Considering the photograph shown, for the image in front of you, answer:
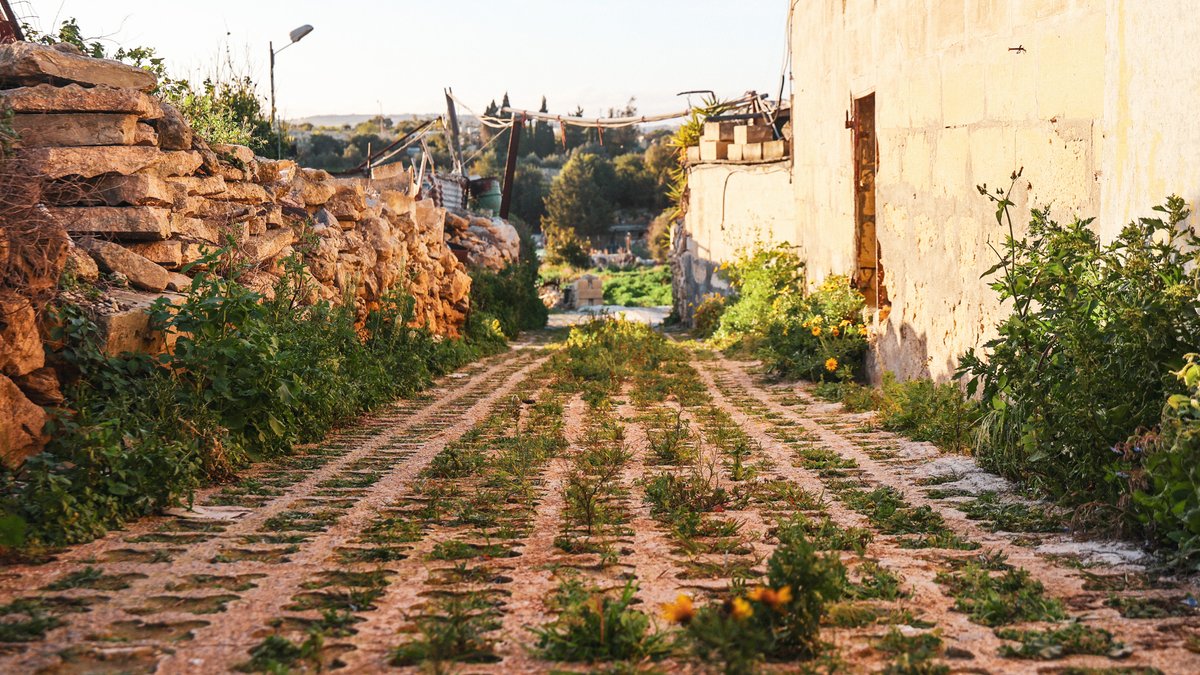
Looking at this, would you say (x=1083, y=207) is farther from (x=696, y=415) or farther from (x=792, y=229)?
(x=792, y=229)

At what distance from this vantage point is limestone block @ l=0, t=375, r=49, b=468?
179 inches

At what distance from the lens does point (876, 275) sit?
32.7 feet

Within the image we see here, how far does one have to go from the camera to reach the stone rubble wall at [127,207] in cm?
505

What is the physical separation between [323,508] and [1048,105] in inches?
172

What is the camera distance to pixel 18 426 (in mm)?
4637

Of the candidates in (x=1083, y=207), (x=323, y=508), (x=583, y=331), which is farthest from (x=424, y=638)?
(x=583, y=331)

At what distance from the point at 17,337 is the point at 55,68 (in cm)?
279

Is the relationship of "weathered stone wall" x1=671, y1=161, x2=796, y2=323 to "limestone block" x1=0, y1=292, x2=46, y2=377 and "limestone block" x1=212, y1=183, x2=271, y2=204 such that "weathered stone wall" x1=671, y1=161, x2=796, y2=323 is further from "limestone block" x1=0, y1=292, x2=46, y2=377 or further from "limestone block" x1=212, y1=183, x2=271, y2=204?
"limestone block" x1=0, y1=292, x2=46, y2=377

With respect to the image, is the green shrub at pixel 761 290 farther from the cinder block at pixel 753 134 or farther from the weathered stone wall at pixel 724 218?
the cinder block at pixel 753 134

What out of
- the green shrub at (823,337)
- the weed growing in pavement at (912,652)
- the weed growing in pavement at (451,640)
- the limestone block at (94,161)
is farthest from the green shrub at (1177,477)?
the limestone block at (94,161)

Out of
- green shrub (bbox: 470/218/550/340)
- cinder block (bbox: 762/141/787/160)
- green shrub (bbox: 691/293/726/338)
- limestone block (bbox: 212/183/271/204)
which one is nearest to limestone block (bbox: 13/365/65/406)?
limestone block (bbox: 212/183/271/204)

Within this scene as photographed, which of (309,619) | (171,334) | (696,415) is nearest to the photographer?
(309,619)

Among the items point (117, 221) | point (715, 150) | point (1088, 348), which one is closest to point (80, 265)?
point (117, 221)

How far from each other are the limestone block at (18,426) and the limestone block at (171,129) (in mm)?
3181
